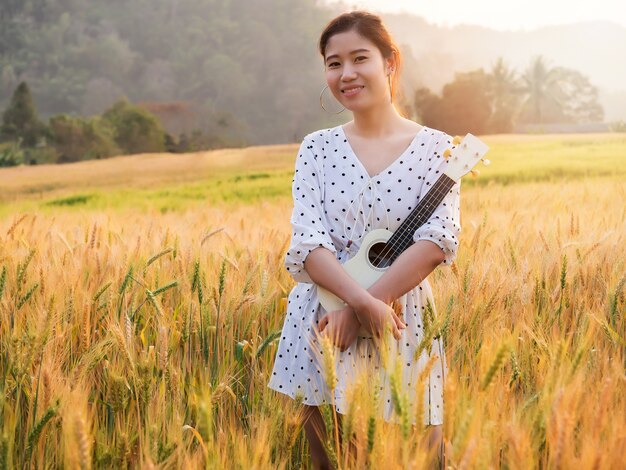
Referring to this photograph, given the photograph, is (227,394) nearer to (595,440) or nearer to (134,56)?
(595,440)

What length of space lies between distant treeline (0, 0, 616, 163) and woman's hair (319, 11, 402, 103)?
40028 millimetres

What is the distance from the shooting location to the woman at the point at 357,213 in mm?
1697

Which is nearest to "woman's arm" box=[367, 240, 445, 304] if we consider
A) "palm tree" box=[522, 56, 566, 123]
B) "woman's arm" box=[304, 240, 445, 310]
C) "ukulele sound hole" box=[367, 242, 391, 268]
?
"woman's arm" box=[304, 240, 445, 310]

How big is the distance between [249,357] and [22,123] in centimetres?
4311

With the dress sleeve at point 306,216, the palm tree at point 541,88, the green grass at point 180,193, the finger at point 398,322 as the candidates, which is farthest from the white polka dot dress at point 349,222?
the palm tree at point 541,88

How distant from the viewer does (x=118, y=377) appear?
148 centimetres

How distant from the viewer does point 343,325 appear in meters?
1.67

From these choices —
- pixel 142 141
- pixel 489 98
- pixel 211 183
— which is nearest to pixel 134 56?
pixel 142 141

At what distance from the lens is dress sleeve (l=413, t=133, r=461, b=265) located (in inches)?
67.8

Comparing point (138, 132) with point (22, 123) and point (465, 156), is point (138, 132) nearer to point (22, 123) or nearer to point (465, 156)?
point (22, 123)

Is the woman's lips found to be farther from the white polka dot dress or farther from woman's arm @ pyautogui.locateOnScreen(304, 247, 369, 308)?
woman's arm @ pyautogui.locateOnScreen(304, 247, 369, 308)

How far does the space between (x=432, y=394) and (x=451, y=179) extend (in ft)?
1.76

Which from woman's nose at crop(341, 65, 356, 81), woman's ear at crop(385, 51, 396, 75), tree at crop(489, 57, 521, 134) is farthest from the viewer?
tree at crop(489, 57, 521, 134)

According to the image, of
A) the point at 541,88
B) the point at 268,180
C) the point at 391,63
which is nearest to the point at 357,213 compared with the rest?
the point at 391,63
